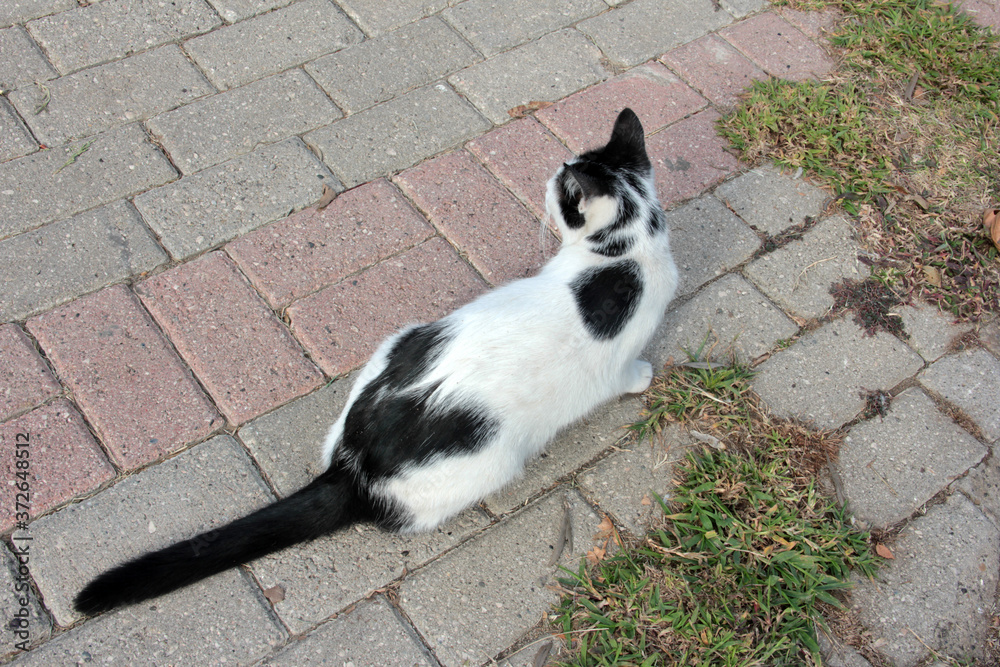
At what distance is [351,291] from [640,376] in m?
1.04

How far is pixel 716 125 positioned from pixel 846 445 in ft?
4.94

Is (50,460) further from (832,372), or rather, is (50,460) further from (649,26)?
(649,26)

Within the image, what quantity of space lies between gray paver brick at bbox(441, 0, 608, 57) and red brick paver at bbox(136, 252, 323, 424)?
161 cm

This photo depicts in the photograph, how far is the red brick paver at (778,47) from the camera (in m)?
3.37

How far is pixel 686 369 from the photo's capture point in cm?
249

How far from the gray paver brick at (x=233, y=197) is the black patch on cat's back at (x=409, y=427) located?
1.10 metres

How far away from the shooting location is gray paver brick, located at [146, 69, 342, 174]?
2.82 m

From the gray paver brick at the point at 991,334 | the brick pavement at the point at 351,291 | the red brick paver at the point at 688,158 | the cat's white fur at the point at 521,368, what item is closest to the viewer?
the cat's white fur at the point at 521,368

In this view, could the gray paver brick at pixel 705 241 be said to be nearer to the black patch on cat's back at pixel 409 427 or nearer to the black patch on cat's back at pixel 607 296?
the black patch on cat's back at pixel 607 296

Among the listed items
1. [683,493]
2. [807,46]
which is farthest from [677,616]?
[807,46]

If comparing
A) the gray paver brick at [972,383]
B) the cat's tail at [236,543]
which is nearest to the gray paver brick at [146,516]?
the cat's tail at [236,543]

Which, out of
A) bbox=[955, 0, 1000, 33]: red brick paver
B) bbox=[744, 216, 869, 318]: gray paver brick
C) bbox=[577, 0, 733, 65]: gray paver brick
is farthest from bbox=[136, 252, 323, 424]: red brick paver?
bbox=[955, 0, 1000, 33]: red brick paver

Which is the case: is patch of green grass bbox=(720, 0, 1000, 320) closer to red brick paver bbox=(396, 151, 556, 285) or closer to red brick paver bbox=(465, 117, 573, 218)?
red brick paver bbox=(465, 117, 573, 218)

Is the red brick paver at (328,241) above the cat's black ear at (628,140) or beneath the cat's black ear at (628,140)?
beneath
